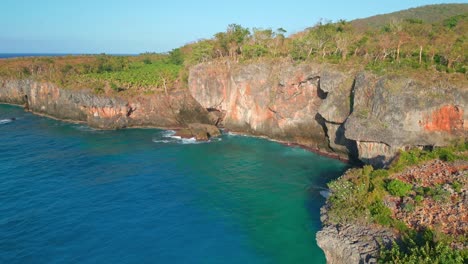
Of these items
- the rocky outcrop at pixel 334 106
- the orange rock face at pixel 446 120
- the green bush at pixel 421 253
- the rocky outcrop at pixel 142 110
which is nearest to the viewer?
the green bush at pixel 421 253

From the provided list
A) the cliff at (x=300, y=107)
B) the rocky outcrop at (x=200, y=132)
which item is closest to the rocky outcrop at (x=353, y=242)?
the cliff at (x=300, y=107)

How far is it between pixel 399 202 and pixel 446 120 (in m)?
15.5

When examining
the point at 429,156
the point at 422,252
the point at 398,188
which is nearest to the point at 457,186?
the point at 398,188

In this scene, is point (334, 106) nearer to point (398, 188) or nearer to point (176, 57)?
point (398, 188)

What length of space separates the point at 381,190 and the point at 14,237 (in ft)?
100

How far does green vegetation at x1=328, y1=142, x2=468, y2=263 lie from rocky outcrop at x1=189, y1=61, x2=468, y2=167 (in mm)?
3844

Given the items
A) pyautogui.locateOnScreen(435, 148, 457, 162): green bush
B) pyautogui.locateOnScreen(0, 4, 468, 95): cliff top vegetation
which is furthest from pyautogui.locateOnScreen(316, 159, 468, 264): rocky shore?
pyautogui.locateOnScreen(0, 4, 468, 95): cliff top vegetation

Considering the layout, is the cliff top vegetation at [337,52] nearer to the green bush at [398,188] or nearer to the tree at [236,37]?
the tree at [236,37]

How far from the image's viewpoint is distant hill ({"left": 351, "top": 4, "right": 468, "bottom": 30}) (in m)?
120

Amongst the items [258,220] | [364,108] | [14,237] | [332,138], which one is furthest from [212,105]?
[14,237]

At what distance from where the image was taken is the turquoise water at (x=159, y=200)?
86.5ft

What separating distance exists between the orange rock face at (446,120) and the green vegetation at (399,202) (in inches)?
101

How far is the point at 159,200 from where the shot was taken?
34.6 metres

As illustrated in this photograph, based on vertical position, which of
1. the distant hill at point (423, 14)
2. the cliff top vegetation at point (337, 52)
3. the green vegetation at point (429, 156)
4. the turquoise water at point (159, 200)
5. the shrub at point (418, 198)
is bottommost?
the turquoise water at point (159, 200)
